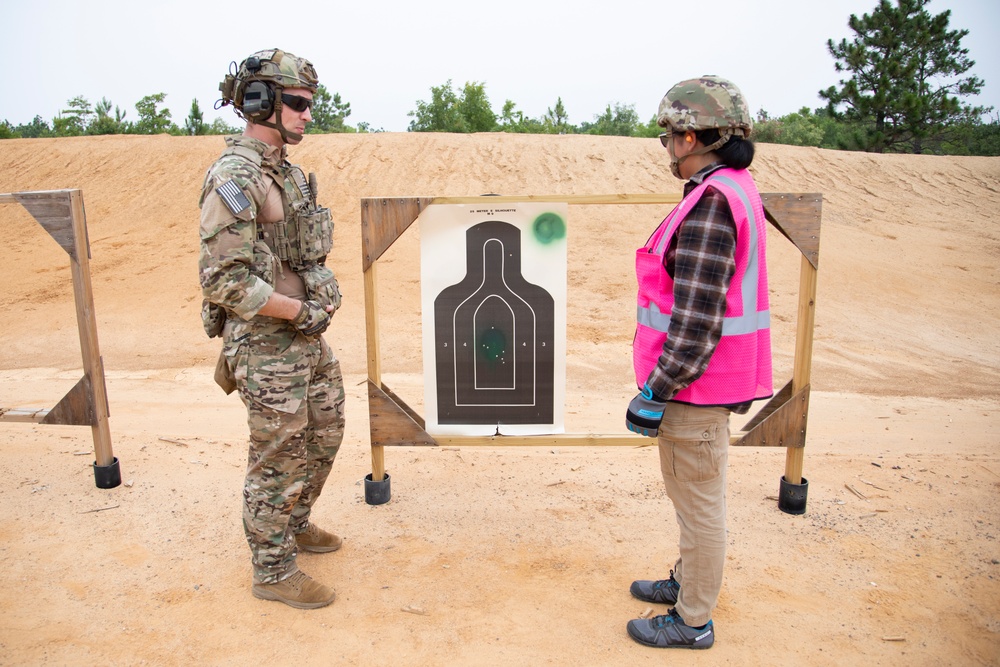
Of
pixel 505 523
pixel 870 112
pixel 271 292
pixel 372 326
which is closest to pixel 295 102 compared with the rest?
pixel 271 292

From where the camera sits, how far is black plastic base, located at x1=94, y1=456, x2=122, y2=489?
4117 mm

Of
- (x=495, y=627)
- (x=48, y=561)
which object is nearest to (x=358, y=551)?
(x=495, y=627)

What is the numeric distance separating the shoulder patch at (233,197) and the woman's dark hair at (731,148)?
65.9 inches

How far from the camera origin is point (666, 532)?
3680mm

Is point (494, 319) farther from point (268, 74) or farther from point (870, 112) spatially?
point (870, 112)

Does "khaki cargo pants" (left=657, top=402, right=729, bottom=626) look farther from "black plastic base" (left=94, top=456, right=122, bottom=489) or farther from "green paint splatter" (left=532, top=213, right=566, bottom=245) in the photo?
"black plastic base" (left=94, top=456, right=122, bottom=489)

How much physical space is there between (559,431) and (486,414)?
0.41 metres

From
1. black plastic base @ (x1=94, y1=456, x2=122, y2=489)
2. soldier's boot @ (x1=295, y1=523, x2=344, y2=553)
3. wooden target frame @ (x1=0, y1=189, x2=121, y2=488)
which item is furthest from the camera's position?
black plastic base @ (x1=94, y1=456, x2=122, y2=489)

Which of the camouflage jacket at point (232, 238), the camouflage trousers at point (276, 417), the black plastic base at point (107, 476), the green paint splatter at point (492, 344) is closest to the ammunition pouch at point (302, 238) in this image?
the camouflage jacket at point (232, 238)

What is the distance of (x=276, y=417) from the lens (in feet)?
9.53

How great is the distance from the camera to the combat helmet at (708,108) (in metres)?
2.33

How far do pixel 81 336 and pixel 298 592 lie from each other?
2.19 meters

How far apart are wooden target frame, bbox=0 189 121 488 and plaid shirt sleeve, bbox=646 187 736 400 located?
324cm

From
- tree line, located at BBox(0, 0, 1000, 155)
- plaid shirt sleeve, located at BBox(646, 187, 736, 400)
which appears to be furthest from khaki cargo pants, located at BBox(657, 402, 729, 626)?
tree line, located at BBox(0, 0, 1000, 155)
